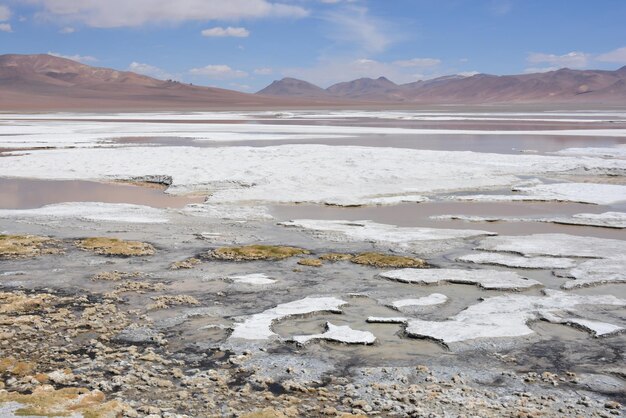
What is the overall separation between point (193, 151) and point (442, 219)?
11431 millimetres

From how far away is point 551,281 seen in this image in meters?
7.44

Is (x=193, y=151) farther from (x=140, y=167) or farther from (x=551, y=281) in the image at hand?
(x=551, y=281)

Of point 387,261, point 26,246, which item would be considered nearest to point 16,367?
point 26,246

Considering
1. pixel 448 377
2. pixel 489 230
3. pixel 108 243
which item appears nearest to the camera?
pixel 448 377

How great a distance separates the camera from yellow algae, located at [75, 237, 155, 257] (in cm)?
869

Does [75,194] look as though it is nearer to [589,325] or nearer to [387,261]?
[387,261]

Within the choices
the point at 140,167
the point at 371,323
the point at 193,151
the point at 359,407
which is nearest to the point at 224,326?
the point at 371,323

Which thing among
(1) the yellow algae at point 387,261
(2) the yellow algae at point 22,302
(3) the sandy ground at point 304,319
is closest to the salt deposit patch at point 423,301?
(3) the sandy ground at point 304,319

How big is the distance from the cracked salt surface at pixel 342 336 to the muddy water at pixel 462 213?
16.5 feet

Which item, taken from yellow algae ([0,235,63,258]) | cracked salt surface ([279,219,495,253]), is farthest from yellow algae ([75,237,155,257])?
cracked salt surface ([279,219,495,253])

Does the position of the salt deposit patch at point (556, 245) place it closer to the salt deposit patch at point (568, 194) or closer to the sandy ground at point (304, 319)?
the sandy ground at point (304, 319)

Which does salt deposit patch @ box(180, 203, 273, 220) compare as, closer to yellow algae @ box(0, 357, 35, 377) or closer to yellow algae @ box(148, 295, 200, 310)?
yellow algae @ box(148, 295, 200, 310)

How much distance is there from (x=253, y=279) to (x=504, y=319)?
9.06 ft

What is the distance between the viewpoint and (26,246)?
889 centimetres
